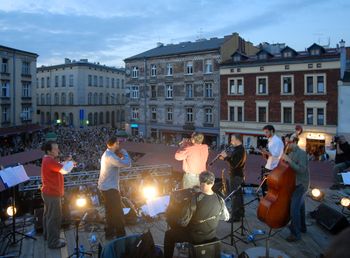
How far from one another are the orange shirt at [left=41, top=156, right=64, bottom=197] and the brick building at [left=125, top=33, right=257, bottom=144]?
2881cm

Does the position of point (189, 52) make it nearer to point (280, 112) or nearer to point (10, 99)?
point (280, 112)

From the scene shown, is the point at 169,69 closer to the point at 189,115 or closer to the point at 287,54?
the point at 189,115

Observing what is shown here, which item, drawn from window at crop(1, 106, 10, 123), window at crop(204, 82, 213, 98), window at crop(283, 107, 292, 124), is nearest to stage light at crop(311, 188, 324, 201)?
window at crop(283, 107, 292, 124)

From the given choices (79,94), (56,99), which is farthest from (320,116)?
(56,99)

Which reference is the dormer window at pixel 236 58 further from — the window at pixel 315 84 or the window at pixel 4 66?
the window at pixel 4 66

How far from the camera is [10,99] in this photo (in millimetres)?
36938

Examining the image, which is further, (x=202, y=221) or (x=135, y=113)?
(x=135, y=113)

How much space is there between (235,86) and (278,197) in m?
27.7

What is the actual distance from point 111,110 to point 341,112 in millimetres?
42181

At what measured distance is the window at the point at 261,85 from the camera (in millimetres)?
30531

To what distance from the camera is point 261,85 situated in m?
30.8

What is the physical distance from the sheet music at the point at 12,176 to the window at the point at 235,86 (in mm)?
27741

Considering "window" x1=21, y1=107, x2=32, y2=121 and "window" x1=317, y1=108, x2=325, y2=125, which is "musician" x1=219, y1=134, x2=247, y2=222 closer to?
"window" x1=317, y1=108, x2=325, y2=125

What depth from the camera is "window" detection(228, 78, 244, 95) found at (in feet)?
105
